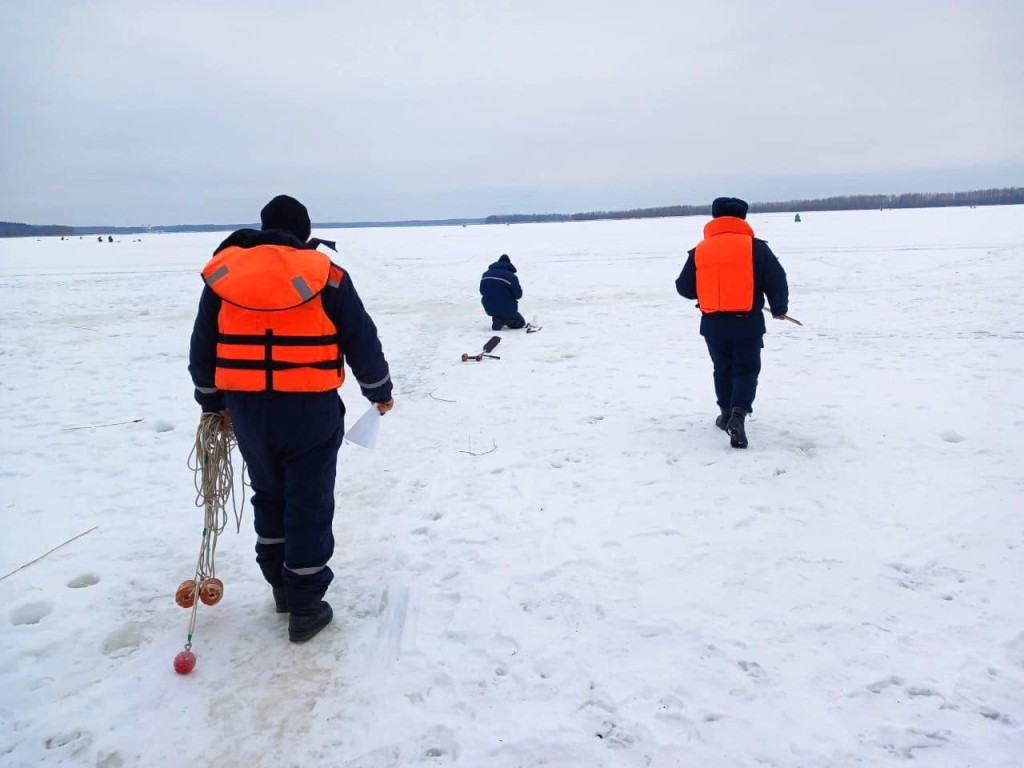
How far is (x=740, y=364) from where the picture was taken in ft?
17.8

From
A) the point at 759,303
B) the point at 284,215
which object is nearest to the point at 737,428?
the point at 759,303

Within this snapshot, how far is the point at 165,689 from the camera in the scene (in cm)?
282

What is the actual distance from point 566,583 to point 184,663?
1.86 m

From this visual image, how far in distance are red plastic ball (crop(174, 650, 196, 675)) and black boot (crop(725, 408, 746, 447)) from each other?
4100 millimetres

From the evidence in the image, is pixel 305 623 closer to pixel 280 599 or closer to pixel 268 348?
pixel 280 599

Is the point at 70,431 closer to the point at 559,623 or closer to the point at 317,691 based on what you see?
the point at 317,691

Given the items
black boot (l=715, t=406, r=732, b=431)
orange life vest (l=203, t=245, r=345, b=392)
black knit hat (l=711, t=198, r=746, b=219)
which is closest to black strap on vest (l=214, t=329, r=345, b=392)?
orange life vest (l=203, t=245, r=345, b=392)

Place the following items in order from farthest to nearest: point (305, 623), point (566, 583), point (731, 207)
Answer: point (731, 207) → point (566, 583) → point (305, 623)

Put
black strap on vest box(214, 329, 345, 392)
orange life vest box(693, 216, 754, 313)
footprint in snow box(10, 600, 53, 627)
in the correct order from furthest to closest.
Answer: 1. orange life vest box(693, 216, 754, 313)
2. footprint in snow box(10, 600, 53, 627)
3. black strap on vest box(214, 329, 345, 392)

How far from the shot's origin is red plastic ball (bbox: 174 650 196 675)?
9.50ft

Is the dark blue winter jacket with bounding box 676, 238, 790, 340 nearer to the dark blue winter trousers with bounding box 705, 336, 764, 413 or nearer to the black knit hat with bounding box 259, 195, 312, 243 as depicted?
the dark blue winter trousers with bounding box 705, 336, 764, 413

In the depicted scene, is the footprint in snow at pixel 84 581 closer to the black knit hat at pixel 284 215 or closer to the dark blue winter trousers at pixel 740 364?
the black knit hat at pixel 284 215

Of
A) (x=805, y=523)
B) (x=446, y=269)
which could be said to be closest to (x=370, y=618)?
(x=805, y=523)

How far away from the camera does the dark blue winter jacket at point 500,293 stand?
1102cm
